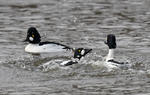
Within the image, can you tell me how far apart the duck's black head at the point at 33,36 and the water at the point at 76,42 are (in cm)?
38

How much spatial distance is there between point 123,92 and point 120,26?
817 centimetres

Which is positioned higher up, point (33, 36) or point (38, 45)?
point (33, 36)

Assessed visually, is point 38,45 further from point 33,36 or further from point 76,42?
point 76,42

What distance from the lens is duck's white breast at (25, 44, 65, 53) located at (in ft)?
55.2

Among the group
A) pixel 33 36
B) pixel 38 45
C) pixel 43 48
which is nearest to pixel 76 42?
pixel 43 48

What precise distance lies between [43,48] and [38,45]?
0.35 m

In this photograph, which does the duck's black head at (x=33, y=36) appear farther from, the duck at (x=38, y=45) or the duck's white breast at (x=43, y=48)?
the duck's white breast at (x=43, y=48)

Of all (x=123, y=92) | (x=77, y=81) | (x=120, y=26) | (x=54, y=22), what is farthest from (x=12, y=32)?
(x=123, y=92)

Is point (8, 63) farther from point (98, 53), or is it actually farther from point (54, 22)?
point (54, 22)

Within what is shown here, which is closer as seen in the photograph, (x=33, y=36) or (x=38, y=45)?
(x=33, y=36)

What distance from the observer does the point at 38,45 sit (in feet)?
57.9

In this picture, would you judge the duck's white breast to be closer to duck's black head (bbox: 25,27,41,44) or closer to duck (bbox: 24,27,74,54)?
duck (bbox: 24,27,74,54)

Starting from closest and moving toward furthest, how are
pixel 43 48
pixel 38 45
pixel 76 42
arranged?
1. pixel 43 48
2. pixel 76 42
3. pixel 38 45

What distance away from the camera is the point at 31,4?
922 inches
